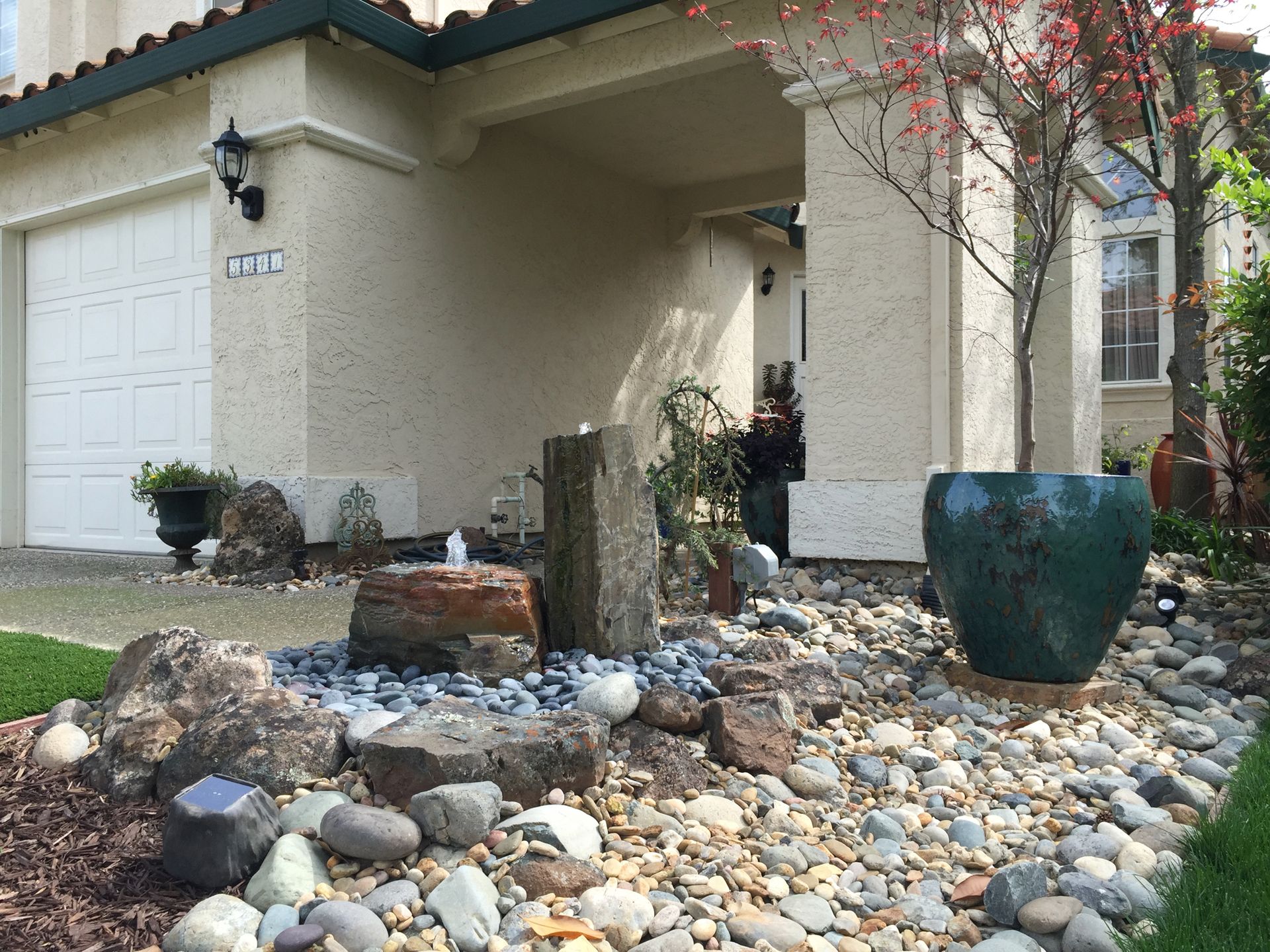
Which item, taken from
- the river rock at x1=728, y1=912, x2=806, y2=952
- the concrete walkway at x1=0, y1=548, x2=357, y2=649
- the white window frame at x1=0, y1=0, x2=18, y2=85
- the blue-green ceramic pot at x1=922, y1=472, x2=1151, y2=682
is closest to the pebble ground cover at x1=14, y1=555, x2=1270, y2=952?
the river rock at x1=728, y1=912, x2=806, y2=952

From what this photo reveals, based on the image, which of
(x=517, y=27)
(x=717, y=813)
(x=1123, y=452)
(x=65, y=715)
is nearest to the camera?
(x=717, y=813)

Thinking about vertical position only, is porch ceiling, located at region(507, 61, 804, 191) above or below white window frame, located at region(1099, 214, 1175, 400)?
above

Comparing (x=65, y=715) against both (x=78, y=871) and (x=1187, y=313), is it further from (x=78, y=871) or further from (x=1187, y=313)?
(x=1187, y=313)

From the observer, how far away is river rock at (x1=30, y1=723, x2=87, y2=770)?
96.0 inches

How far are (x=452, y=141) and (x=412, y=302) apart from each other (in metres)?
1.13

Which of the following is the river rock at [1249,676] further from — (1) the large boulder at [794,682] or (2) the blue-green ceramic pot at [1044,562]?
(1) the large boulder at [794,682]

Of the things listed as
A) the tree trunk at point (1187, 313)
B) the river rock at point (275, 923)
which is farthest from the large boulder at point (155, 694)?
the tree trunk at point (1187, 313)

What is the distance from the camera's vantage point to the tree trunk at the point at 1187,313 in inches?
241

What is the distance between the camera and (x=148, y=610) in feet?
15.0

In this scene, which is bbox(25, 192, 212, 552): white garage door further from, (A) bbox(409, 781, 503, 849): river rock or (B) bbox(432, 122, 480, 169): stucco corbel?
(A) bbox(409, 781, 503, 849): river rock

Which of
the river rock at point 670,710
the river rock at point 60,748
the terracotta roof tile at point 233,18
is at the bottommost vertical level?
the river rock at point 60,748

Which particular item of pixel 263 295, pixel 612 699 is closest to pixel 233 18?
pixel 263 295

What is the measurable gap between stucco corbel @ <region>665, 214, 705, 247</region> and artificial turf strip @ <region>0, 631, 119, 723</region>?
647cm

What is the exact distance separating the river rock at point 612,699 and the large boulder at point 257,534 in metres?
3.52
